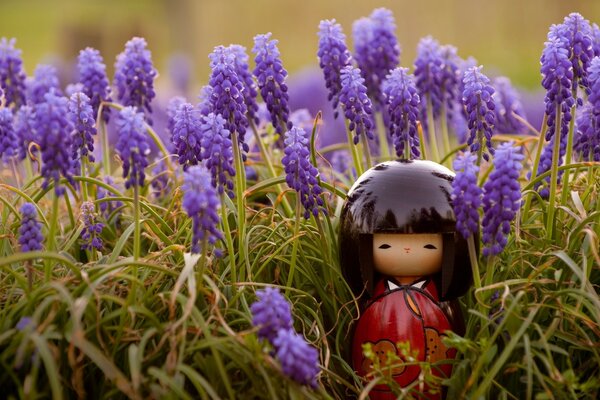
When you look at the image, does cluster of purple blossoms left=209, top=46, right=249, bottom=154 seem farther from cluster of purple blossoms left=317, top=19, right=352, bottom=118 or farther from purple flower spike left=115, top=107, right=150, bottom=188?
cluster of purple blossoms left=317, top=19, right=352, bottom=118

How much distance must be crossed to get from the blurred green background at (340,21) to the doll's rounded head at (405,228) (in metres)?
16.1

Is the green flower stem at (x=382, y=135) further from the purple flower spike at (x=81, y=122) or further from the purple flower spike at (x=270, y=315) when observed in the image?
the purple flower spike at (x=270, y=315)

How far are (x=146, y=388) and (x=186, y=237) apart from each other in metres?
1.11

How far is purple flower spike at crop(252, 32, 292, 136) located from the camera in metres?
4.72

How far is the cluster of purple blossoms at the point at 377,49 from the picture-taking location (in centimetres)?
572

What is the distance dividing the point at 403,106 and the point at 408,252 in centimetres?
87

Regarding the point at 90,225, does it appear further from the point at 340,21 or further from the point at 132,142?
the point at 340,21

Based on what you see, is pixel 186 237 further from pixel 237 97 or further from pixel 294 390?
pixel 294 390

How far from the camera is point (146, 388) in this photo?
367cm

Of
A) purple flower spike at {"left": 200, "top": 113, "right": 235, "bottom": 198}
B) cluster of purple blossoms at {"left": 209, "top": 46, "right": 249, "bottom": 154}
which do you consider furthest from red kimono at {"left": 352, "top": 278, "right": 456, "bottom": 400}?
cluster of purple blossoms at {"left": 209, "top": 46, "right": 249, "bottom": 154}

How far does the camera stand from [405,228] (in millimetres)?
4188

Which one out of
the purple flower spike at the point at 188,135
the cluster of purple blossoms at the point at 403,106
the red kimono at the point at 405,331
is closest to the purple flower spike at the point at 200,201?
the purple flower spike at the point at 188,135

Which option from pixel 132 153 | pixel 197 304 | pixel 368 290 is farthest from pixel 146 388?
pixel 368 290

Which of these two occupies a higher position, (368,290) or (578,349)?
(368,290)
